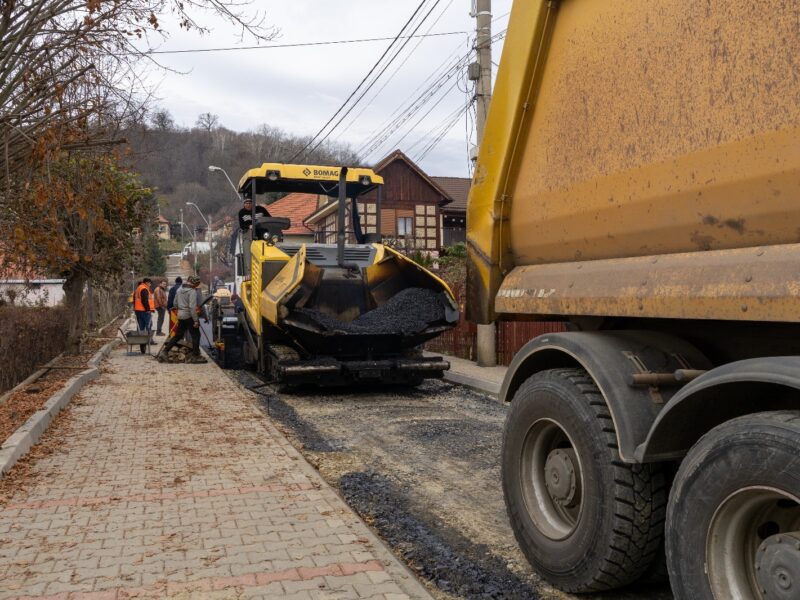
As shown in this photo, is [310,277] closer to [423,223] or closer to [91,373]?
[91,373]

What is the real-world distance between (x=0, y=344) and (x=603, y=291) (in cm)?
836

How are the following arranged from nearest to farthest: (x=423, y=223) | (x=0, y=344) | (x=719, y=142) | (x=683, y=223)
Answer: (x=719, y=142) → (x=683, y=223) → (x=0, y=344) → (x=423, y=223)

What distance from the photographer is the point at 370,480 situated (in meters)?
5.45

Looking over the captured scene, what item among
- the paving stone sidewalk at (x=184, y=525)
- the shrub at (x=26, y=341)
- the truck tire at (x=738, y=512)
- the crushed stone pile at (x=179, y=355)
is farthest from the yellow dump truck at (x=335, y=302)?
the truck tire at (x=738, y=512)

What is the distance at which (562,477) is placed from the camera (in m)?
3.24

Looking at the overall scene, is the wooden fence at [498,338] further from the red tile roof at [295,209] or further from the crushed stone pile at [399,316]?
the red tile roof at [295,209]

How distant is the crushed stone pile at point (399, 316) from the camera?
29.4 ft

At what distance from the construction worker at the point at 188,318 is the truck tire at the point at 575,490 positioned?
34.0 feet

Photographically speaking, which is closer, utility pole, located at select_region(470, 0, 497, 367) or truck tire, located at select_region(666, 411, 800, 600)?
truck tire, located at select_region(666, 411, 800, 600)

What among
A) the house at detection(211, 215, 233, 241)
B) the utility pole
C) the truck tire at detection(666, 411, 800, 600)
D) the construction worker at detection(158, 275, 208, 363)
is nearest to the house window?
the house at detection(211, 215, 233, 241)

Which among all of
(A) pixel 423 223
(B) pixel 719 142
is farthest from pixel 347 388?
(A) pixel 423 223

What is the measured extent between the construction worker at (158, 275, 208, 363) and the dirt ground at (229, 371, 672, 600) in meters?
3.74

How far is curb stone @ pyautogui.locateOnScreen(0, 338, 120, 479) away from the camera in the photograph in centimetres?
547

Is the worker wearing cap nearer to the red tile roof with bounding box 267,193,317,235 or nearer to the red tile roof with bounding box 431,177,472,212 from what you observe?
the red tile roof with bounding box 267,193,317,235
